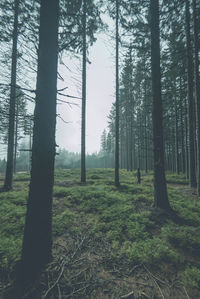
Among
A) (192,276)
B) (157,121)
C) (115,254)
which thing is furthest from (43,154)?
(157,121)

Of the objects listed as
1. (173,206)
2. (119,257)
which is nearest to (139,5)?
(173,206)

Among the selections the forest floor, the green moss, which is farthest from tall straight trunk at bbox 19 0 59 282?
the green moss

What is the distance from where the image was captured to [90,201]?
5.45 metres

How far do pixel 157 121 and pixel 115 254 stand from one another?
183 inches

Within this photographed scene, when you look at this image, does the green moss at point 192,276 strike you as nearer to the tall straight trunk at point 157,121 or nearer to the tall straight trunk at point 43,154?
the tall straight trunk at point 43,154

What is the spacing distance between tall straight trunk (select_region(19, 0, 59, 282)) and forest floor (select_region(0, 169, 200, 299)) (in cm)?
35

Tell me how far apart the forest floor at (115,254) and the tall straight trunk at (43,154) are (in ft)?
1.15

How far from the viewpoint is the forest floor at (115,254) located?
191 cm

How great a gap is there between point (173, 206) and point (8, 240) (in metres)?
5.61

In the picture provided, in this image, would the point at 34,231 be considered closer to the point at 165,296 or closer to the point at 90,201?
the point at 165,296

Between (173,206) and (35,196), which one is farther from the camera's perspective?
(173,206)

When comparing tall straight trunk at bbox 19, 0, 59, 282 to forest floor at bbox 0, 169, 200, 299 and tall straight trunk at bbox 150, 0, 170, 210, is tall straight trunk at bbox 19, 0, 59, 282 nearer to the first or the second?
forest floor at bbox 0, 169, 200, 299

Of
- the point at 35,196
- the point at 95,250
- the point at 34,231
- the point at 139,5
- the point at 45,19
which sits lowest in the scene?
the point at 95,250

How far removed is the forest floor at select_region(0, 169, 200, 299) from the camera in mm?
1907
